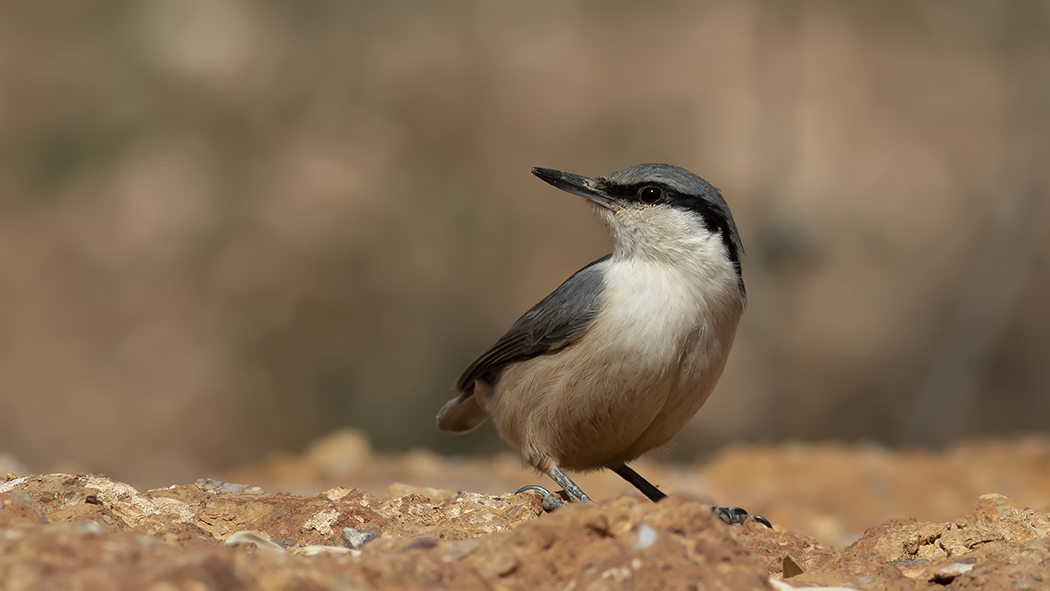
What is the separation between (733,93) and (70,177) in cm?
951

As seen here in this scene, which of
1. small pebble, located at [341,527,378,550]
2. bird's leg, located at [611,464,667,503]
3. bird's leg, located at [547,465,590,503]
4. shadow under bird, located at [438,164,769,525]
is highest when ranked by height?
shadow under bird, located at [438,164,769,525]

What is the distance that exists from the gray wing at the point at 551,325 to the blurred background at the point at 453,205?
21.9 feet

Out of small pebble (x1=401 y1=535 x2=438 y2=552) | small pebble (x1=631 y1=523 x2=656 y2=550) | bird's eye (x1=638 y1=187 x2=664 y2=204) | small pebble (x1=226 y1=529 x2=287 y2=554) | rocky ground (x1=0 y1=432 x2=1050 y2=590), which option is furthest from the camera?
bird's eye (x1=638 y1=187 x2=664 y2=204)

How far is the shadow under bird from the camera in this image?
4027 millimetres

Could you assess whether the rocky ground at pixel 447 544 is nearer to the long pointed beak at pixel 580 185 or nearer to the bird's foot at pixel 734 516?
the bird's foot at pixel 734 516

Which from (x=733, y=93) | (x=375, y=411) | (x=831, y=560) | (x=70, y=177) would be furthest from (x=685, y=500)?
(x=70, y=177)

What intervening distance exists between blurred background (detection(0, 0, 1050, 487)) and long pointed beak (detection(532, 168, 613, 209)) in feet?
22.8

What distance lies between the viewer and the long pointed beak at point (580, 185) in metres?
4.53

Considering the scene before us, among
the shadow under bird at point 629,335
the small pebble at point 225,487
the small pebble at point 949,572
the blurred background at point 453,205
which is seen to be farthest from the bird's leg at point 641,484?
the blurred background at point 453,205

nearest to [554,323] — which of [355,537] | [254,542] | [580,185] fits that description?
[580,185]

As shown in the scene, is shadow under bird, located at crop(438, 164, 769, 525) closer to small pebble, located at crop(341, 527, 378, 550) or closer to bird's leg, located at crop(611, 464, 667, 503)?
bird's leg, located at crop(611, 464, 667, 503)

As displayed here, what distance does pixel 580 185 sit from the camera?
4.61 m

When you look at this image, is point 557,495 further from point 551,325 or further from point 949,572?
point 949,572

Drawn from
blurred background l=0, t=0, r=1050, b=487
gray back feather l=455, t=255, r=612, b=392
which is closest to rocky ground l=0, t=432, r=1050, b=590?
gray back feather l=455, t=255, r=612, b=392
